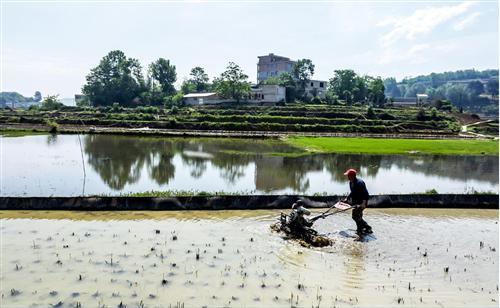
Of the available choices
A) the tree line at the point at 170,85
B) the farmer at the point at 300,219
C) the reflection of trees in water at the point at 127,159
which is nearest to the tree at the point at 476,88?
the tree line at the point at 170,85

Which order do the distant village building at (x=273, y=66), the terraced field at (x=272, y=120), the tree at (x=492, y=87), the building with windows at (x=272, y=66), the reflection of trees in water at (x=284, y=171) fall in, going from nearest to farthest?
the reflection of trees in water at (x=284, y=171)
the terraced field at (x=272, y=120)
the distant village building at (x=273, y=66)
the building with windows at (x=272, y=66)
the tree at (x=492, y=87)

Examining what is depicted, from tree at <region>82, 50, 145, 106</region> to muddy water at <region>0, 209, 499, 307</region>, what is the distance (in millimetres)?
67358

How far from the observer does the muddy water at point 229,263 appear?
739 centimetres

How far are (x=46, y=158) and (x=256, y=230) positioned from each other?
59.7 ft

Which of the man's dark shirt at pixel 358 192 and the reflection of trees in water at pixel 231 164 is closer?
the man's dark shirt at pixel 358 192

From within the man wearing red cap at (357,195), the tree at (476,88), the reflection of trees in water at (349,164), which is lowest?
the reflection of trees in water at (349,164)

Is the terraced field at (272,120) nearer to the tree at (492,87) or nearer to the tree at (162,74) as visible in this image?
the tree at (162,74)

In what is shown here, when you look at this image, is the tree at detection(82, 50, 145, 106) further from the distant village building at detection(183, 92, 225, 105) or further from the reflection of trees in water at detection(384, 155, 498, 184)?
the reflection of trees in water at detection(384, 155, 498, 184)

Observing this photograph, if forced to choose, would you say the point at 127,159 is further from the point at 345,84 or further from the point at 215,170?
the point at 345,84

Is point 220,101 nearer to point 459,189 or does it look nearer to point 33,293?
point 459,189

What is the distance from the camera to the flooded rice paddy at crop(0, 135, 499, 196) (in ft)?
58.1

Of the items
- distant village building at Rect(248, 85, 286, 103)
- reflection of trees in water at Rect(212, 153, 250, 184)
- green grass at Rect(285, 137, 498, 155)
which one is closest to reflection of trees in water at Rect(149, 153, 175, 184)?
reflection of trees in water at Rect(212, 153, 250, 184)

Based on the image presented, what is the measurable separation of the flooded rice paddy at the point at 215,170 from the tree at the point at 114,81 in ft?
146

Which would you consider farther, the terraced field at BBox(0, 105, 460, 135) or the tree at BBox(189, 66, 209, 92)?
the tree at BBox(189, 66, 209, 92)
